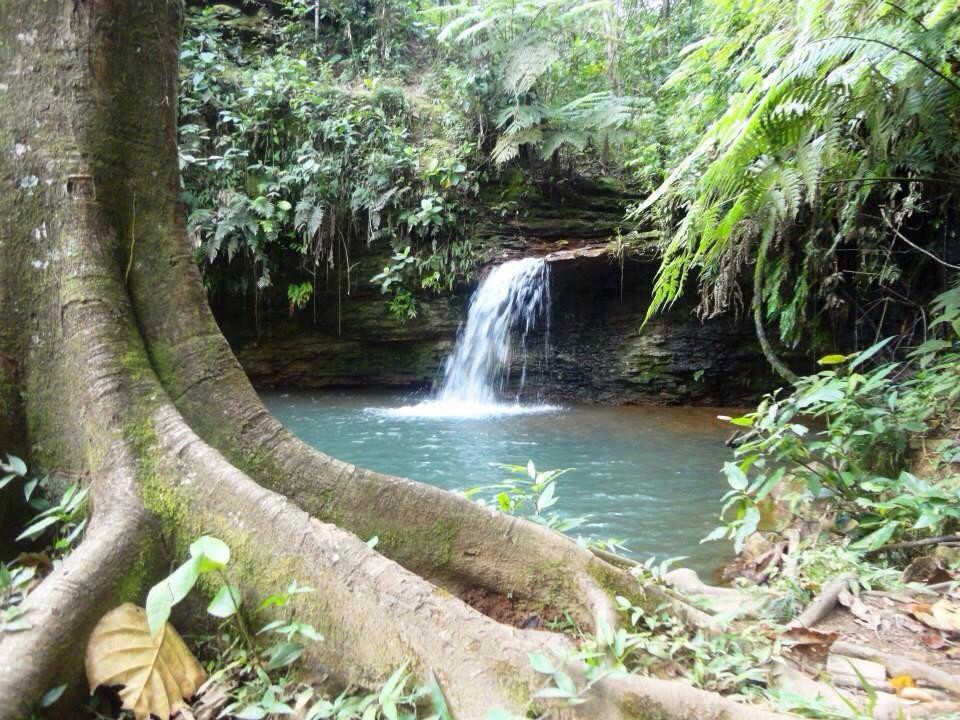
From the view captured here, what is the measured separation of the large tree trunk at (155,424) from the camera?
1767mm

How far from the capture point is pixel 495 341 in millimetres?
11000

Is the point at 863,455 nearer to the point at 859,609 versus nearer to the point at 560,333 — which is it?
the point at 859,609

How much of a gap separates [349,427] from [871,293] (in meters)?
7.00

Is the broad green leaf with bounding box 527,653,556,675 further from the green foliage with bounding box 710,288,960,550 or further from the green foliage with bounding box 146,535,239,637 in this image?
the green foliage with bounding box 710,288,960,550

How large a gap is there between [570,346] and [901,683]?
963cm

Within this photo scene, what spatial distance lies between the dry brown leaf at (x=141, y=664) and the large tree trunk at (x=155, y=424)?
0.21ft

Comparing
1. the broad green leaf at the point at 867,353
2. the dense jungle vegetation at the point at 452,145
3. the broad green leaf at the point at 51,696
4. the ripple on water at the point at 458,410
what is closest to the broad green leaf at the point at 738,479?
the broad green leaf at the point at 867,353

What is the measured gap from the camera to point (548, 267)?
407 inches

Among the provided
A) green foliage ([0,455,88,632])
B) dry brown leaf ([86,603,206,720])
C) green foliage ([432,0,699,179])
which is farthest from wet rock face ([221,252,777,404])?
dry brown leaf ([86,603,206,720])

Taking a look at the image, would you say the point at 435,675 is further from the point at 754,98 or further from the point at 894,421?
the point at 754,98

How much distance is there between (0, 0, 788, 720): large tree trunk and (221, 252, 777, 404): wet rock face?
819 cm

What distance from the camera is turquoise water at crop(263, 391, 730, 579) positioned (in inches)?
195

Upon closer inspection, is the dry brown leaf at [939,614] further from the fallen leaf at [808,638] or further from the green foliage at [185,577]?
the green foliage at [185,577]

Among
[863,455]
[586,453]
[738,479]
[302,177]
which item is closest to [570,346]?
[586,453]
